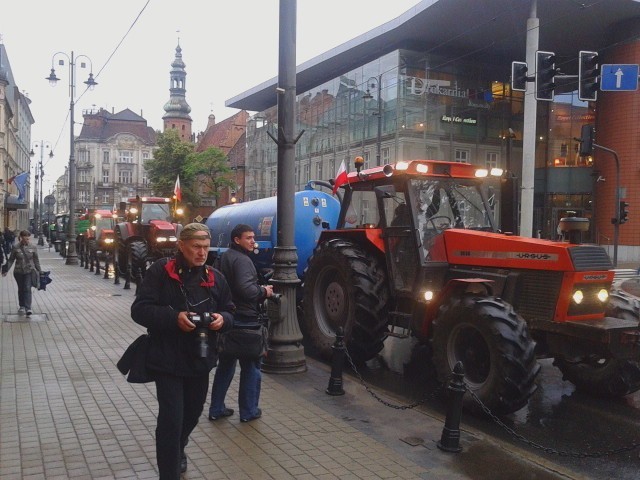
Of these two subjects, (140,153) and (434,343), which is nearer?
(434,343)

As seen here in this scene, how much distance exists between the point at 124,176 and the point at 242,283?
111 meters

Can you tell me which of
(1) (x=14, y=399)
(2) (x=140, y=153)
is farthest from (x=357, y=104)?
(2) (x=140, y=153)

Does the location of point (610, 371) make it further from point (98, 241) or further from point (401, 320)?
point (98, 241)

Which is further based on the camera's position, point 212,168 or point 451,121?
point 212,168

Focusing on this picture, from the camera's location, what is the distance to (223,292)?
425 cm

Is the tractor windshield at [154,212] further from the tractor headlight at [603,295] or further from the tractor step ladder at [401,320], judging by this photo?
the tractor headlight at [603,295]

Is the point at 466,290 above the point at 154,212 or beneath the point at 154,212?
beneath

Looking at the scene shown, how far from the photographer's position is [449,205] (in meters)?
8.02

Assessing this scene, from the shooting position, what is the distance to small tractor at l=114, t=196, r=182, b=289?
19062 millimetres

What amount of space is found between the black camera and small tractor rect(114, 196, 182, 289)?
14591mm

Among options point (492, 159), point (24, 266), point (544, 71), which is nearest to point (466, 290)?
point (544, 71)

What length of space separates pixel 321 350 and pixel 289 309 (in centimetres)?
121

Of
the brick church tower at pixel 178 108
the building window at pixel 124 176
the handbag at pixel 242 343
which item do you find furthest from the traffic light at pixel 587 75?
the building window at pixel 124 176

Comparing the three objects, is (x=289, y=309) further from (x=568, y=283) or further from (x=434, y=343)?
(x=568, y=283)
